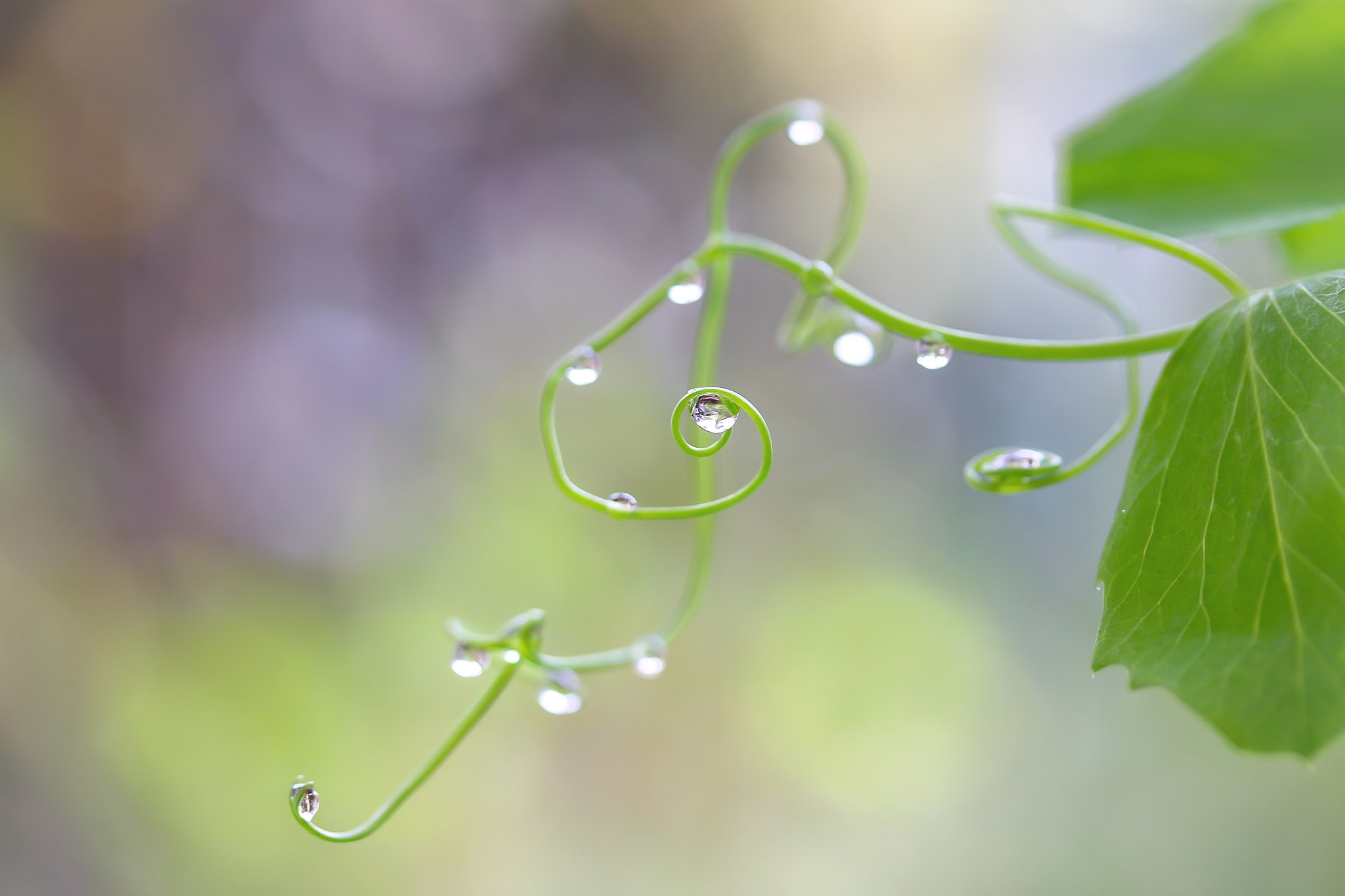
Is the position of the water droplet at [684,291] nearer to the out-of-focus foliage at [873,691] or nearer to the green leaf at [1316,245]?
the green leaf at [1316,245]

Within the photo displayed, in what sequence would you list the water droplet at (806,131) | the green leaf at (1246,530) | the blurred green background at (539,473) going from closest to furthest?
the green leaf at (1246,530) < the water droplet at (806,131) < the blurred green background at (539,473)

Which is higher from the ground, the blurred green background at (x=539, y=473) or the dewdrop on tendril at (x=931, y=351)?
the blurred green background at (x=539, y=473)

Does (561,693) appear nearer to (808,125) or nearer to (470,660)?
(470,660)

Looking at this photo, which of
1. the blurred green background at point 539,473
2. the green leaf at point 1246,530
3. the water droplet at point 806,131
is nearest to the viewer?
the green leaf at point 1246,530

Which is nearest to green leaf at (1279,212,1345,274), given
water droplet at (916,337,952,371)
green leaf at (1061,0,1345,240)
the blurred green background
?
green leaf at (1061,0,1345,240)

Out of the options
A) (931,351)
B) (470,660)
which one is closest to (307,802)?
(470,660)

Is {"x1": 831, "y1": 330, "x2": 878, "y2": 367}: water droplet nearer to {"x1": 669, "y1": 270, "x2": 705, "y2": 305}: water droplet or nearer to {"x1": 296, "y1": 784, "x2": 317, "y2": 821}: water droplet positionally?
{"x1": 669, "y1": 270, "x2": 705, "y2": 305}: water droplet

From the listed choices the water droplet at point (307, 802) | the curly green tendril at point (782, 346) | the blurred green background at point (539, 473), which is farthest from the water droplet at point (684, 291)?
the blurred green background at point (539, 473)
